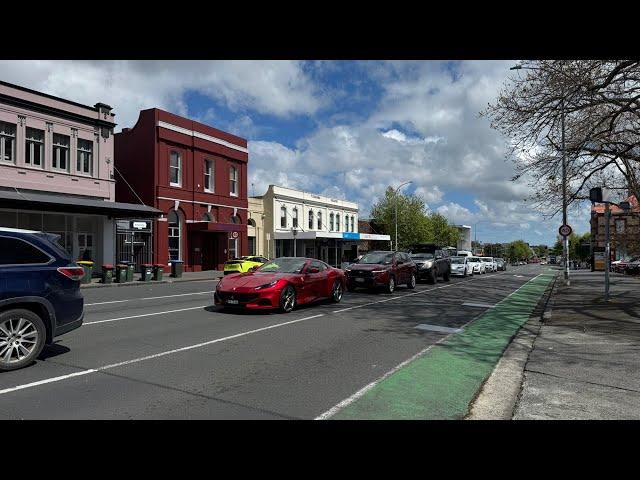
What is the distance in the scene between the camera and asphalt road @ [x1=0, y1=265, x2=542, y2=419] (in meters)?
5.05

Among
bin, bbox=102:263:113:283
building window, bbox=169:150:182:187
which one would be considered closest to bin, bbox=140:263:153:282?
bin, bbox=102:263:113:283

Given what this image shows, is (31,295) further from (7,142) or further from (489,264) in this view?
(489,264)

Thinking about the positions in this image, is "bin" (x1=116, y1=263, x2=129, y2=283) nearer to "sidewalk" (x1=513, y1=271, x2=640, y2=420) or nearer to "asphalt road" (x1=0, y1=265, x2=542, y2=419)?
"asphalt road" (x1=0, y1=265, x2=542, y2=419)

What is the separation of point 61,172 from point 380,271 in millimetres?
18537

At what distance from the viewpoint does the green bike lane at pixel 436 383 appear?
5.01 metres

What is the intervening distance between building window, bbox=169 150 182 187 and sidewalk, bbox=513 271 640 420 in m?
27.1

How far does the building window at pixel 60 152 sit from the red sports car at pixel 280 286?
18.5 meters

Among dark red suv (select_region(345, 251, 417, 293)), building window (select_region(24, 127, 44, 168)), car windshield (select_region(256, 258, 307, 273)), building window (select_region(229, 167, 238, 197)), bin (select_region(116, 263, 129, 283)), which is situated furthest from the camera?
building window (select_region(229, 167, 238, 197))

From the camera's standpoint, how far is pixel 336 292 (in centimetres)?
1449

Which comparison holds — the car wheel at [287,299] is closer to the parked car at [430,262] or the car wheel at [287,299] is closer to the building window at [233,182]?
the parked car at [430,262]
